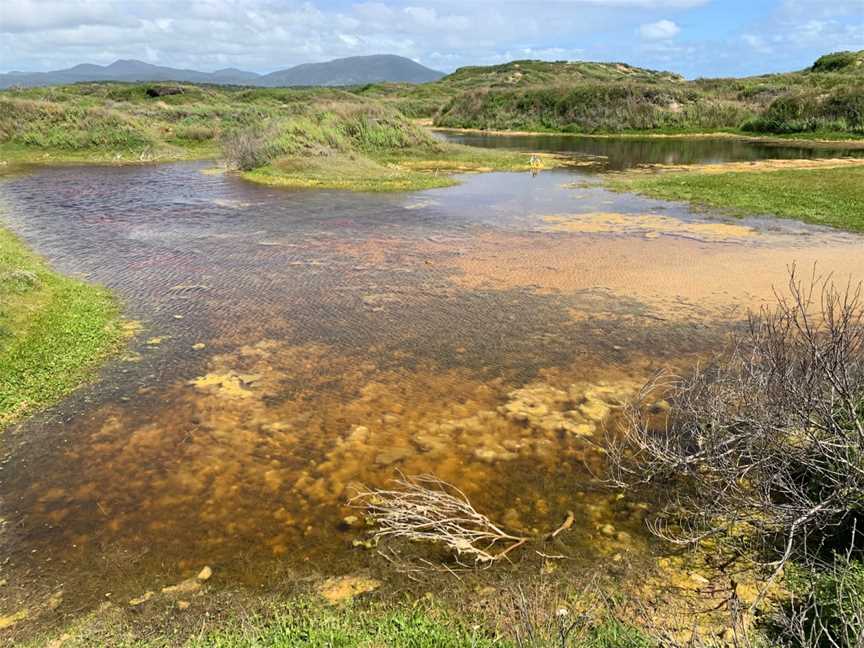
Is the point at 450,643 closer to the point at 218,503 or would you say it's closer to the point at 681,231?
the point at 218,503

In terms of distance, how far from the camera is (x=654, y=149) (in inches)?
1592

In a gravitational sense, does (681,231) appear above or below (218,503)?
above

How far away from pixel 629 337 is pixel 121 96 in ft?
234

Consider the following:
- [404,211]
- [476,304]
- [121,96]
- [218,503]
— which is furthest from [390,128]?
[121,96]

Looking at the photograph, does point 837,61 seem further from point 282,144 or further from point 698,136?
point 282,144

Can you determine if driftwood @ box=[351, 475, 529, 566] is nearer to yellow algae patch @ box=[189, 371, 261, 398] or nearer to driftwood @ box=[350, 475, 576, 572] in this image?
driftwood @ box=[350, 475, 576, 572]

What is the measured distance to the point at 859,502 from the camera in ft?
14.8

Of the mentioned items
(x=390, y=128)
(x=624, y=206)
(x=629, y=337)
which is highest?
(x=390, y=128)

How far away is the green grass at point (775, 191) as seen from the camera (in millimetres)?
18516

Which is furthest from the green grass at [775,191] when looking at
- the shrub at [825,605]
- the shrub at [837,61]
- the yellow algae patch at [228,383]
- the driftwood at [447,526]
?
the shrub at [837,61]

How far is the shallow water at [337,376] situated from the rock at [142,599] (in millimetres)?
87

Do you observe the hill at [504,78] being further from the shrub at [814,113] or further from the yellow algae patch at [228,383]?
the yellow algae patch at [228,383]

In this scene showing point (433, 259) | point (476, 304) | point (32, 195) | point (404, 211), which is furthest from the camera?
point (32, 195)

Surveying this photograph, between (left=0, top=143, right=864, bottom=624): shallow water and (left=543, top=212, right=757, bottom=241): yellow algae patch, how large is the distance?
6.1 inches
